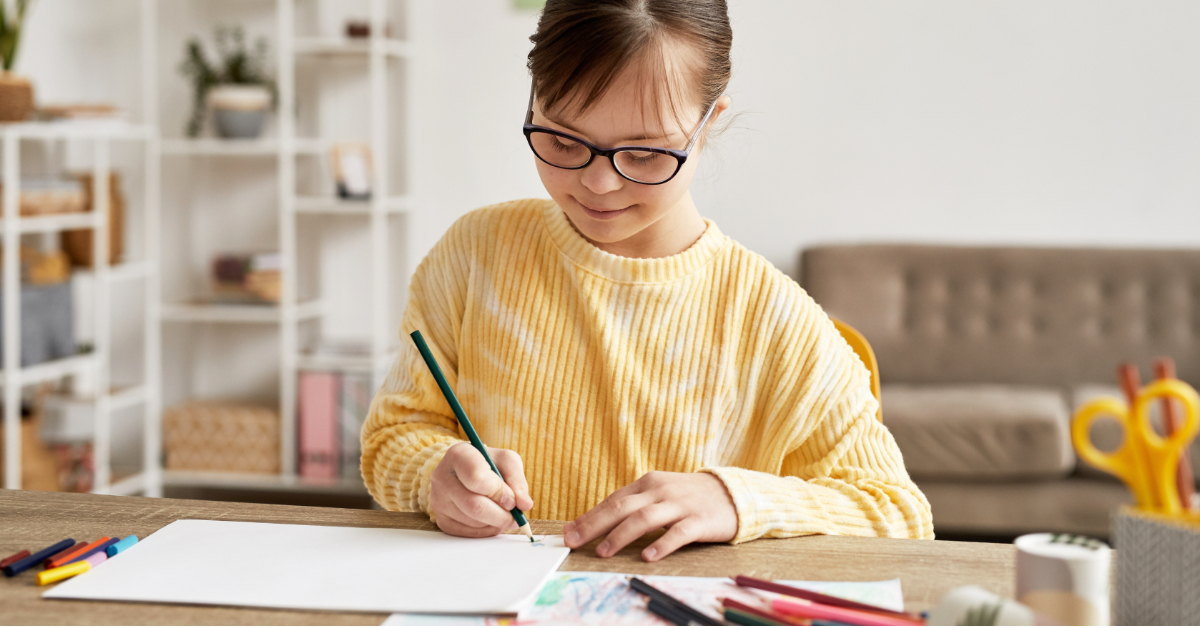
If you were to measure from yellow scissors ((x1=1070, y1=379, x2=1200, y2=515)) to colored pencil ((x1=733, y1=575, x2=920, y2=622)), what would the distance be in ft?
0.55

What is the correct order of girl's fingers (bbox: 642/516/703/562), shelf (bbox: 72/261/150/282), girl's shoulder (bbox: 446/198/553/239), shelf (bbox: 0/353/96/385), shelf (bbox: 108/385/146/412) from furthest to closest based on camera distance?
shelf (bbox: 108/385/146/412), shelf (bbox: 72/261/150/282), shelf (bbox: 0/353/96/385), girl's shoulder (bbox: 446/198/553/239), girl's fingers (bbox: 642/516/703/562)

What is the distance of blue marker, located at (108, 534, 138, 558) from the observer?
77cm

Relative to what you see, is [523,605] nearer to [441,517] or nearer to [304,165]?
[441,517]

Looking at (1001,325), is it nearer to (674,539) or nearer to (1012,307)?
(1012,307)

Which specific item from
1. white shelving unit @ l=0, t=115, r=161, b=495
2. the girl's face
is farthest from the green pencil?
white shelving unit @ l=0, t=115, r=161, b=495

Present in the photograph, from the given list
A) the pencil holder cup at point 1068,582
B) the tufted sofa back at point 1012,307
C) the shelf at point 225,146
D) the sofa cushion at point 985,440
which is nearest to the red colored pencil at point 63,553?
the pencil holder cup at point 1068,582

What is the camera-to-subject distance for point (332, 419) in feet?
10.8

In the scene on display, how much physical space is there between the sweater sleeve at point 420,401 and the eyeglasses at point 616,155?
23 cm

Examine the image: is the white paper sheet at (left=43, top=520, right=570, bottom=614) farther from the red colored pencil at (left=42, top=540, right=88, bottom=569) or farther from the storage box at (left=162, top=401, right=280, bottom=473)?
the storage box at (left=162, top=401, right=280, bottom=473)

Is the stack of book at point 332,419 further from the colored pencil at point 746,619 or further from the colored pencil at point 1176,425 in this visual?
the colored pencil at point 1176,425

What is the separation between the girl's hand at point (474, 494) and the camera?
81 cm

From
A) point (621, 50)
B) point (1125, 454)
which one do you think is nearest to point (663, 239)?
point (621, 50)

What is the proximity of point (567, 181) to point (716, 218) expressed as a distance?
8.74ft

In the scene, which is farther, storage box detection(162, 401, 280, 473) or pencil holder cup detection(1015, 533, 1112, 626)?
storage box detection(162, 401, 280, 473)
